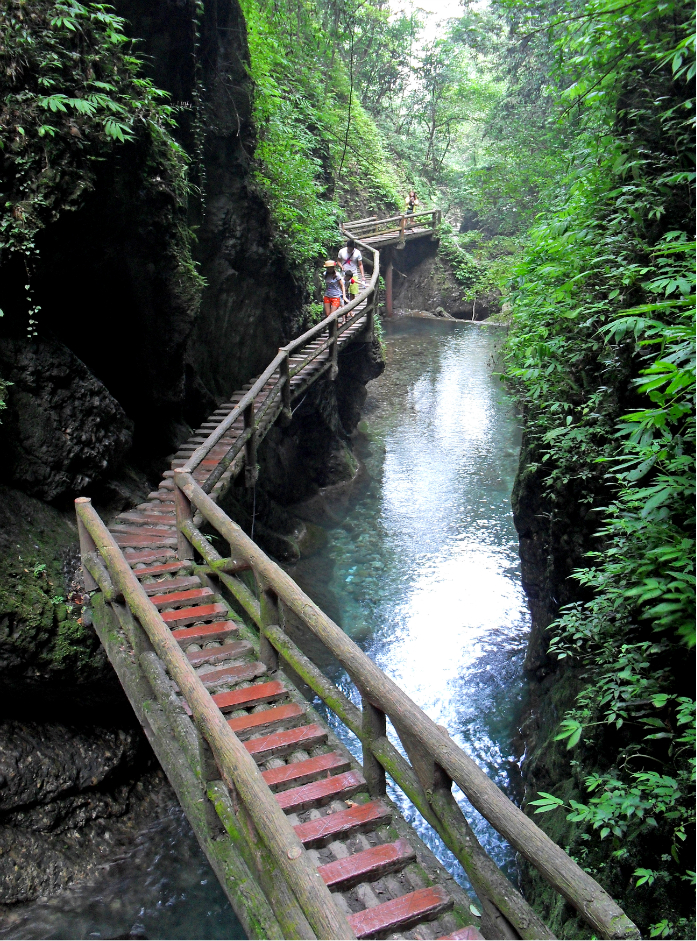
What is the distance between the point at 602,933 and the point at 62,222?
7325mm

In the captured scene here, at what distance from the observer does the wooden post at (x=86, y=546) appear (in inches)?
237

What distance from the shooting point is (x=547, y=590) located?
862 cm

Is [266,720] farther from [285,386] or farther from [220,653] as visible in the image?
[285,386]

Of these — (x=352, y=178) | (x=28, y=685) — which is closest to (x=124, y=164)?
(x=28, y=685)

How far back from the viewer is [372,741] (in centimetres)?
376

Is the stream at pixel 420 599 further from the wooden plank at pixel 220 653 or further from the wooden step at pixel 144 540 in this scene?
the wooden step at pixel 144 540

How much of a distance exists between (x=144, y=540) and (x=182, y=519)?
853mm

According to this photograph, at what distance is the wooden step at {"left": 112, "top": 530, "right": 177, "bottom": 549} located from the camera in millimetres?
6792

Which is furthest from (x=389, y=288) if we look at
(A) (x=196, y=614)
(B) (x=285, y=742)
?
(B) (x=285, y=742)

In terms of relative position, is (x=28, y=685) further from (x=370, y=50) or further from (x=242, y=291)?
(x=370, y=50)

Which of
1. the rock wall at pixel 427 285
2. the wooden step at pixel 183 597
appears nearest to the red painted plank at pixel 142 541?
the wooden step at pixel 183 597

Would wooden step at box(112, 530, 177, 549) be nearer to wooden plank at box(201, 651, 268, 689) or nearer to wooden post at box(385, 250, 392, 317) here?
wooden plank at box(201, 651, 268, 689)

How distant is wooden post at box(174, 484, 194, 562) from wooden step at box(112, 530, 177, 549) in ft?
1.09

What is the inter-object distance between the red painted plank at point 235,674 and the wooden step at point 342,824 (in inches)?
53.9
